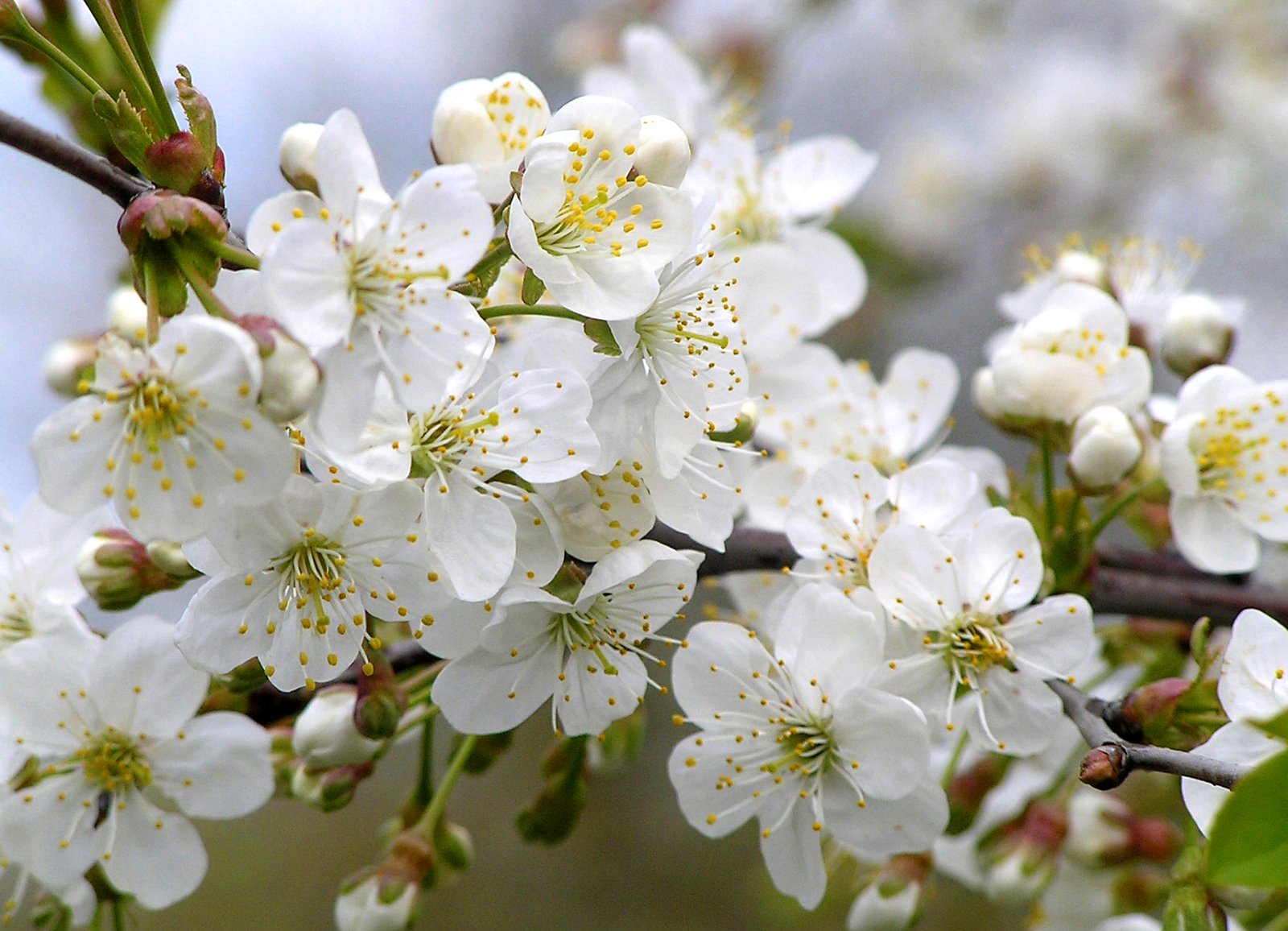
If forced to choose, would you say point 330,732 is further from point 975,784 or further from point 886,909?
point 975,784

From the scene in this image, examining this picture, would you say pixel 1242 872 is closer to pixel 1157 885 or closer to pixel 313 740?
pixel 313 740

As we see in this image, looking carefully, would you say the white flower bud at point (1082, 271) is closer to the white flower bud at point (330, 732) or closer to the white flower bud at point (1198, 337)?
the white flower bud at point (1198, 337)

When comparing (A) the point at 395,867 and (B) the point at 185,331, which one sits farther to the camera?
(A) the point at 395,867

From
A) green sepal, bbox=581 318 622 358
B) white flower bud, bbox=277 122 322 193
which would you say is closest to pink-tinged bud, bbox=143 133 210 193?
white flower bud, bbox=277 122 322 193

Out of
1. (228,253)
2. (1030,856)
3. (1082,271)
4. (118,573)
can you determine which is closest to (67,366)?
(118,573)

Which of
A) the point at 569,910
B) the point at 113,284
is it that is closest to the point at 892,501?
the point at 113,284
